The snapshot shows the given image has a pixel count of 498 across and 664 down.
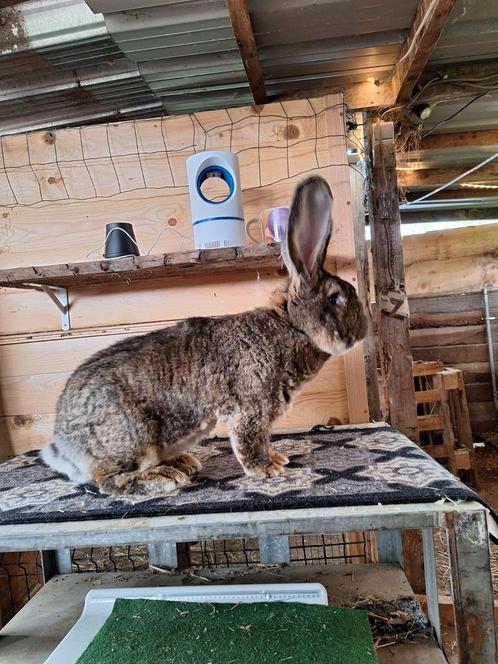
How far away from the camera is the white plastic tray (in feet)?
4.10

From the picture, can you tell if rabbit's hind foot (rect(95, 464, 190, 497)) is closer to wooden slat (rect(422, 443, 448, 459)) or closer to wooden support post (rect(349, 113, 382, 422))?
wooden support post (rect(349, 113, 382, 422))

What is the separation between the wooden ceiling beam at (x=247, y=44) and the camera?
1621 mm

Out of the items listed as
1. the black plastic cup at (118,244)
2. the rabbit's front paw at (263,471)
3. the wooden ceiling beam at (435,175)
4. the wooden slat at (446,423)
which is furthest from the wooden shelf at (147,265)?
the wooden slat at (446,423)

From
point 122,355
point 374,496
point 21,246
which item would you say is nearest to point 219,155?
point 122,355

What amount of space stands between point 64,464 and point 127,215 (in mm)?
1295

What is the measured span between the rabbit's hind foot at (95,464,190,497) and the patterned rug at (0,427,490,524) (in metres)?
0.03

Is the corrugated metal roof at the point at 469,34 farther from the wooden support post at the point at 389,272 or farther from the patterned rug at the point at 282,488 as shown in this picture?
the patterned rug at the point at 282,488

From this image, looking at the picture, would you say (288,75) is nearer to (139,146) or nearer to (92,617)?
(139,146)

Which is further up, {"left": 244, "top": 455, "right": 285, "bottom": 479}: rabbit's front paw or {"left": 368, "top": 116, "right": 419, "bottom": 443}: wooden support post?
{"left": 368, "top": 116, "right": 419, "bottom": 443}: wooden support post

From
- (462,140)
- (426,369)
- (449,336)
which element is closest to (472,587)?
(462,140)

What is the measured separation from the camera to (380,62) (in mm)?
2189

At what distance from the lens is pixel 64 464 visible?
1.43 meters

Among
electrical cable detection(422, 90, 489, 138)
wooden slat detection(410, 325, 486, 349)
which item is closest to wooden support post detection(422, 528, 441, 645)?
electrical cable detection(422, 90, 489, 138)

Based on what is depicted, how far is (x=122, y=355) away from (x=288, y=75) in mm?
1691
